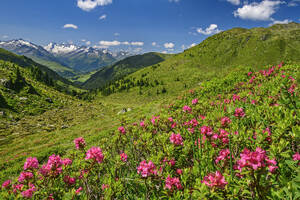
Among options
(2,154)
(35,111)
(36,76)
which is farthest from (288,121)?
(36,76)

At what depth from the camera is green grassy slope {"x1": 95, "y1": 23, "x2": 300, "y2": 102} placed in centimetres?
6549

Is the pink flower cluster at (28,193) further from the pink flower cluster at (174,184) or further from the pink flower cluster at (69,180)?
the pink flower cluster at (174,184)

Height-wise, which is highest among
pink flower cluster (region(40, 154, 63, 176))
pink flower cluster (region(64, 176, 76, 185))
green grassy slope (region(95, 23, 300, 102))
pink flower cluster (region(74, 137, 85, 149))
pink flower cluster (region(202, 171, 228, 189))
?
green grassy slope (region(95, 23, 300, 102))

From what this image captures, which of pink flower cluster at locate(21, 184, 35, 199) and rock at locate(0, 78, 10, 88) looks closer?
pink flower cluster at locate(21, 184, 35, 199)

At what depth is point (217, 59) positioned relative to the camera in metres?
80.9

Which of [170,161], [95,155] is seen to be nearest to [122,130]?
[95,155]

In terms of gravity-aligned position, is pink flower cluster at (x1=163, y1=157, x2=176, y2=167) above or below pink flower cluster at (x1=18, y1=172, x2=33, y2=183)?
above

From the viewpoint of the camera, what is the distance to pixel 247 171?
4.60 feet

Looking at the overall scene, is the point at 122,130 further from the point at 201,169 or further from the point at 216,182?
the point at 216,182

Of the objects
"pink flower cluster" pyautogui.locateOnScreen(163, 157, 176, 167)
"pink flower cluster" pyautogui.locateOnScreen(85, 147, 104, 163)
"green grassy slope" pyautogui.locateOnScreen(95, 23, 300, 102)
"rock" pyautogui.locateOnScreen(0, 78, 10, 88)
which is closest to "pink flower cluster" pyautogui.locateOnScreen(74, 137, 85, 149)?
"pink flower cluster" pyautogui.locateOnScreen(85, 147, 104, 163)

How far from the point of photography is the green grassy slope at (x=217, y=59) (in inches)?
2578

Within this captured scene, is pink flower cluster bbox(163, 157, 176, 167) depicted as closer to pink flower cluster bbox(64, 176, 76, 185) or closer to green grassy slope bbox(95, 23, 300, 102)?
pink flower cluster bbox(64, 176, 76, 185)

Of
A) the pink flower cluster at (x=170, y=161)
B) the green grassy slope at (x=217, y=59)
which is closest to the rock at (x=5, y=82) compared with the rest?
the green grassy slope at (x=217, y=59)

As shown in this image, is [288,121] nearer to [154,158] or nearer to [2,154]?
[154,158]
